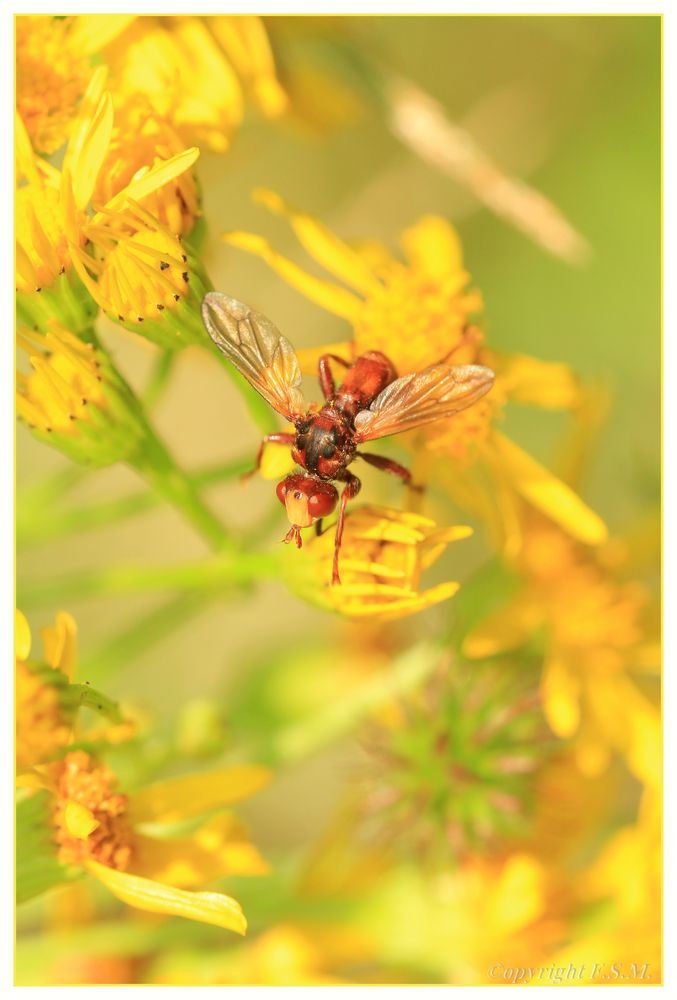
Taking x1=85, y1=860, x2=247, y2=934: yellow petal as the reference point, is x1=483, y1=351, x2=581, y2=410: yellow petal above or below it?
above

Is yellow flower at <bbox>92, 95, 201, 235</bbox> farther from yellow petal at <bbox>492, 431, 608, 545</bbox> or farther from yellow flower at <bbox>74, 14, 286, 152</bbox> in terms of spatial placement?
yellow petal at <bbox>492, 431, 608, 545</bbox>

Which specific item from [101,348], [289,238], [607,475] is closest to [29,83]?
[101,348]

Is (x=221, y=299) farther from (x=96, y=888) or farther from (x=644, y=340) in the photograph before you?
(x=644, y=340)

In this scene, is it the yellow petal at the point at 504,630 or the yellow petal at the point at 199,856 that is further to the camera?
the yellow petal at the point at 504,630

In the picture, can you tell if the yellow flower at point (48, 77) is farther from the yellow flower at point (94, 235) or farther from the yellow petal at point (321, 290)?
the yellow petal at point (321, 290)

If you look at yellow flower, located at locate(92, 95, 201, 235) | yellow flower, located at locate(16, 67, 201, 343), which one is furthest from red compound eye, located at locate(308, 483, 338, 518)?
yellow flower, located at locate(92, 95, 201, 235)

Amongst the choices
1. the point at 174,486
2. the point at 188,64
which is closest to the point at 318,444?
the point at 174,486

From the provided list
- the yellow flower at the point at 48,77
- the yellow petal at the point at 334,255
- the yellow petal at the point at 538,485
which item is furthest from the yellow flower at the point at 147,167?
the yellow petal at the point at 538,485
